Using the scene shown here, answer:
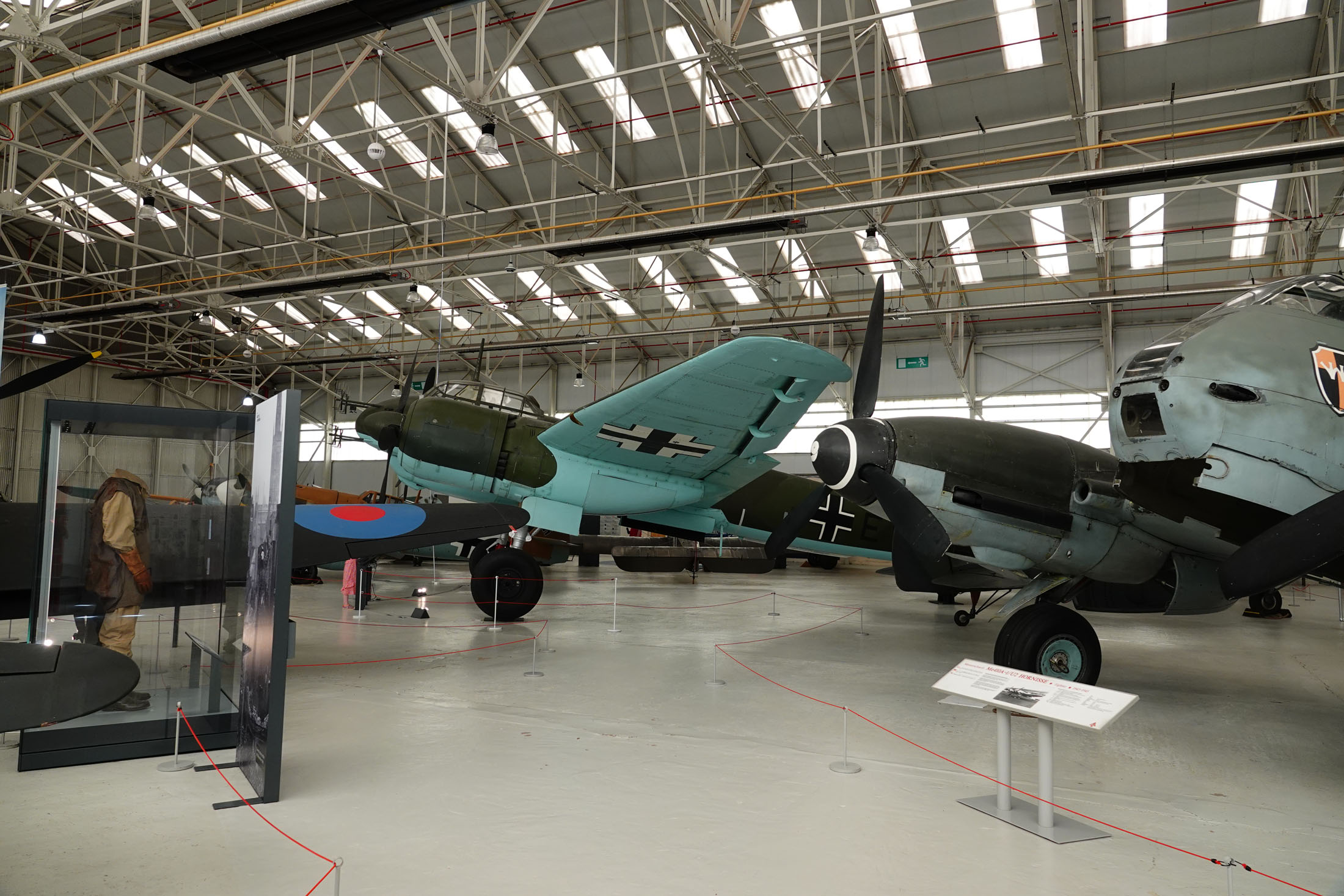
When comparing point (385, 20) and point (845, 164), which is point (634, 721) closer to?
point (385, 20)

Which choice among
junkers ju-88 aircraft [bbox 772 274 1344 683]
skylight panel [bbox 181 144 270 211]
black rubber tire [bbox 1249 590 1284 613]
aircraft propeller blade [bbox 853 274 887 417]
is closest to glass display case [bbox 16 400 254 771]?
junkers ju-88 aircraft [bbox 772 274 1344 683]

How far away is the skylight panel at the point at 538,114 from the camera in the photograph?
16.5 m

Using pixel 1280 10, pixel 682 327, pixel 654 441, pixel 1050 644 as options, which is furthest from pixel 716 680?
pixel 682 327

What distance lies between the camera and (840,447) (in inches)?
244

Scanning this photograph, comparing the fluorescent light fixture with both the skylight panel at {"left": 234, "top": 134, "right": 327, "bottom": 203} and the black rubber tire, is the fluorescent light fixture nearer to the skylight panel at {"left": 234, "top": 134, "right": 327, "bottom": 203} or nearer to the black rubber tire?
the skylight panel at {"left": 234, "top": 134, "right": 327, "bottom": 203}

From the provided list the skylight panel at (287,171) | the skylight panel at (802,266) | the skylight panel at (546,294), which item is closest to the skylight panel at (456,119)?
the skylight panel at (287,171)

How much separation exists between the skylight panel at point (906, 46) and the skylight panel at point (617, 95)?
5.20m

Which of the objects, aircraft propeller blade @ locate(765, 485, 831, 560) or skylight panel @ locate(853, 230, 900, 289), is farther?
skylight panel @ locate(853, 230, 900, 289)

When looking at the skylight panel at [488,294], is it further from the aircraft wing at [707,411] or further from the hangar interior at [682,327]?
the aircraft wing at [707,411]

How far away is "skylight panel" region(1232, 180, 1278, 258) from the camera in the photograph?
16656 mm

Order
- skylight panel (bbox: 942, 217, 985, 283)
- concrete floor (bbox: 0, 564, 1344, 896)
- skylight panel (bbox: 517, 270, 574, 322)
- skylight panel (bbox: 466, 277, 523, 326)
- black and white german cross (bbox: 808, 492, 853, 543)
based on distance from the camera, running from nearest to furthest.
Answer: concrete floor (bbox: 0, 564, 1344, 896) < black and white german cross (bbox: 808, 492, 853, 543) < skylight panel (bbox: 942, 217, 985, 283) < skylight panel (bbox: 466, 277, 523, 326) < skylight panel (bbox: 517, 270, 574, 322)

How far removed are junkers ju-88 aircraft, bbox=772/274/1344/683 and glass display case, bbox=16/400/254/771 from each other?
4311mm

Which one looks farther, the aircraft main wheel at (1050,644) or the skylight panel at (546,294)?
the skylight panel at (546,294)

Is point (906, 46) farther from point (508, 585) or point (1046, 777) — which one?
point (1046, 777)
